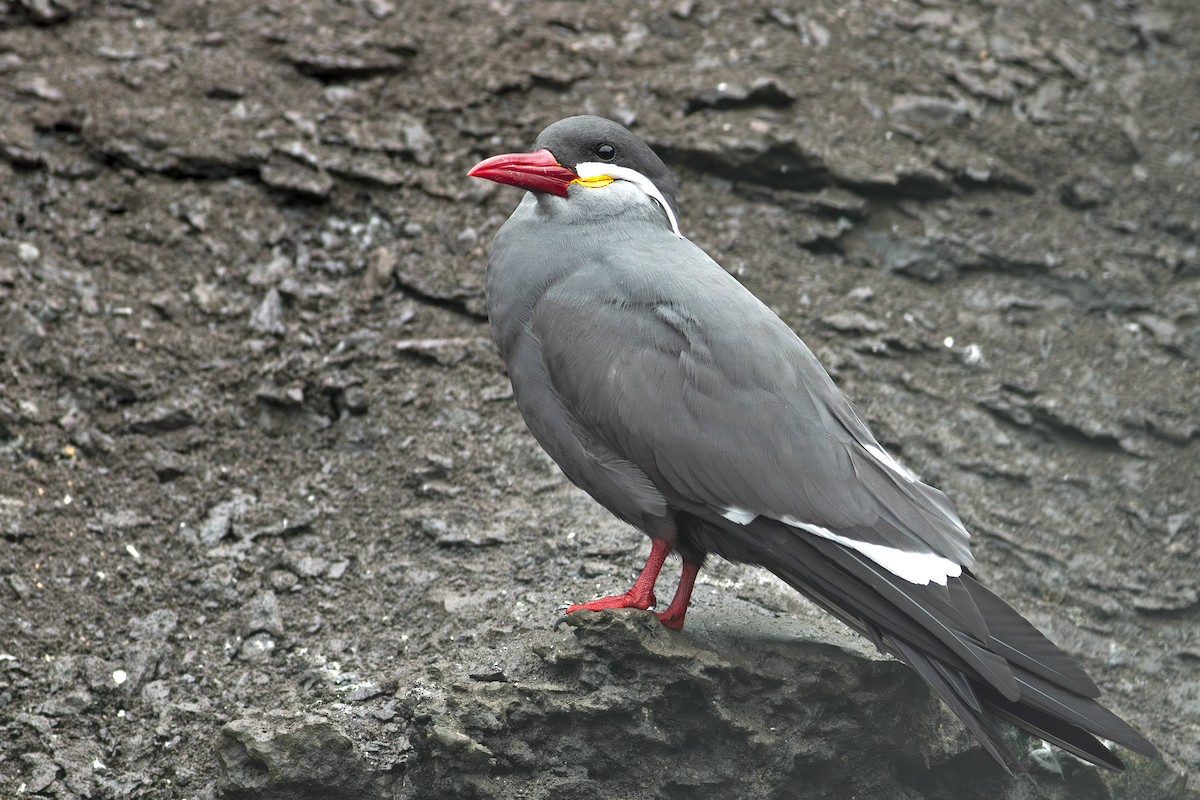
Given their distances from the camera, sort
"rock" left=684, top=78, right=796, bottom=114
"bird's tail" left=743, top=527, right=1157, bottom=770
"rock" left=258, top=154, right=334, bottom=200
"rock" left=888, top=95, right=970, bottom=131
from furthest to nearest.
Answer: "rock" left=888, top=95, right=970, bottom=131 < "rock" left=684, top=78, right=796, bottom=114 < "rock" left=258, top=154, right=334, bottom=200 < "bird's tail" left=743, top=527, right=1157, bottom=770

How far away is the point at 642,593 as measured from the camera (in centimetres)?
436

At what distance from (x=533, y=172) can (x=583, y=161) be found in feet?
0.74

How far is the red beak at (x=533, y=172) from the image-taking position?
15.4ft

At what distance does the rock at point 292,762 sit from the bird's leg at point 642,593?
0.90 m

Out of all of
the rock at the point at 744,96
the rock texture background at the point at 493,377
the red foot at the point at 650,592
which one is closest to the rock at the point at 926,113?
the rock texture background at the point at 493,377

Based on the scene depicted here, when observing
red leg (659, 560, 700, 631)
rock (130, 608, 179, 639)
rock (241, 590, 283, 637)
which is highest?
red leg (659, 560, 700, 631)

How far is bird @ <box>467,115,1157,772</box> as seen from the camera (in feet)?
12.5

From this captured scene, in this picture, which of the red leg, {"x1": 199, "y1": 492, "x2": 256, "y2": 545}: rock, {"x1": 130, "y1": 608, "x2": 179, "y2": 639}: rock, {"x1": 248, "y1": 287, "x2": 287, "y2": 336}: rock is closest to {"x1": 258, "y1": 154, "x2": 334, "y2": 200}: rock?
{"x1": 248, "y1": 287, "x2": 287, "y2": 336}: rock

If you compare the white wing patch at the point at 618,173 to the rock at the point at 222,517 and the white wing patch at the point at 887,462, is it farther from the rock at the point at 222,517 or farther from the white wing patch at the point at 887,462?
the rock at the point at 222,517

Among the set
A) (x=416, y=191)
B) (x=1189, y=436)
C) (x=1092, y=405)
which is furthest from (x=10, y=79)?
(x=1189, y=436)

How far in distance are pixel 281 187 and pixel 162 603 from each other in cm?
267

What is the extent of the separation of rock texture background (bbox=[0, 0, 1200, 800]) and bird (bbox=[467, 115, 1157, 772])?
355 millimetres

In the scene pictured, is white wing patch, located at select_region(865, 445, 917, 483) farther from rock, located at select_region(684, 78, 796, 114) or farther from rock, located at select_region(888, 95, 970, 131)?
rock, located at select_region(888, 95, 970, 131)

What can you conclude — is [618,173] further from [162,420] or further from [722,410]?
[162,420]
